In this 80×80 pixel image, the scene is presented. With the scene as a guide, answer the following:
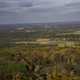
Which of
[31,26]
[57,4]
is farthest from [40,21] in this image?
[57,4]

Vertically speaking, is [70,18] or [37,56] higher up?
[70,18]

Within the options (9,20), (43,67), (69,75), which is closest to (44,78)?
(43,67)

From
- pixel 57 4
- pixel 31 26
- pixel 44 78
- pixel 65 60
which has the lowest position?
pixel 44 78

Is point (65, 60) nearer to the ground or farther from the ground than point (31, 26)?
nearer to the ground

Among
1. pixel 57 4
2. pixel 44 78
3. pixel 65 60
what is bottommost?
pixel 44 78

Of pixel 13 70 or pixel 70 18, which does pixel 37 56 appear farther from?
pixel 70 18

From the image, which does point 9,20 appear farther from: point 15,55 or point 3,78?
point 3,78

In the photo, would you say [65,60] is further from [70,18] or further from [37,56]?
[70,18]
